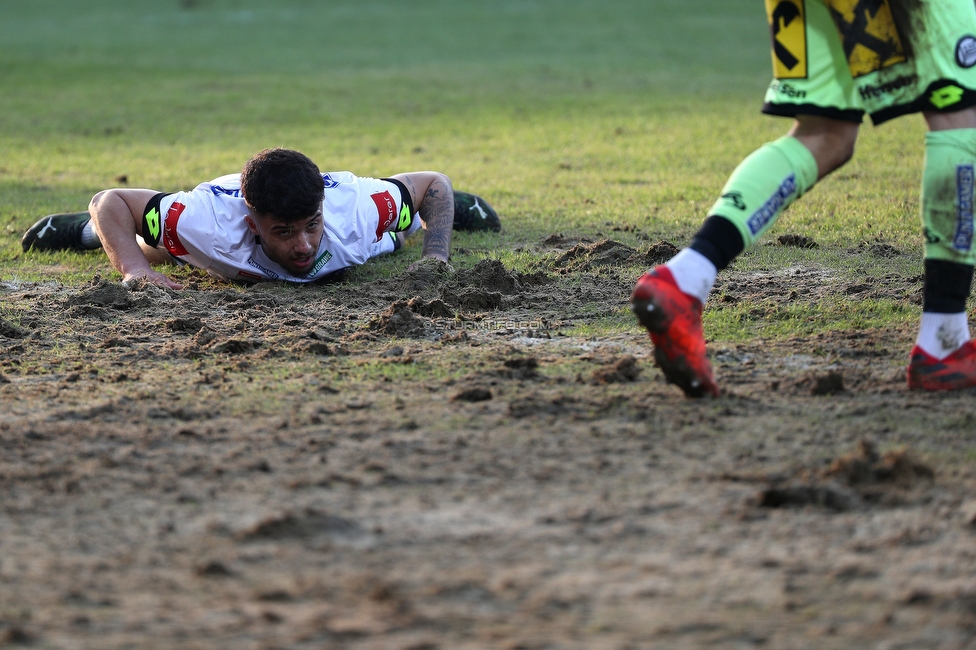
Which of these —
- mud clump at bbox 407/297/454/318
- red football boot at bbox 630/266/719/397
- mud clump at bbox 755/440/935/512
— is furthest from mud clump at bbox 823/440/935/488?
mud clump at bbox 407/297/454/318

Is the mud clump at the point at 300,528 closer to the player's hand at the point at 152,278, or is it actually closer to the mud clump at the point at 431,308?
the mud clump at the point at 431,308

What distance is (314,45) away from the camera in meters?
22.4

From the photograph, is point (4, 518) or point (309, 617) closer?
point (309, 617)

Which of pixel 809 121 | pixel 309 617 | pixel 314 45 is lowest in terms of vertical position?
pixel 309 617

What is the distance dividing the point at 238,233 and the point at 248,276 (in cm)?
21

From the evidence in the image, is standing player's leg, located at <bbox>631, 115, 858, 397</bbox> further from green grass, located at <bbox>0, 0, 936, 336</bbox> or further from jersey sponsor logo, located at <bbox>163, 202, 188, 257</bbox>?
jersey sponsor logo, located at <bbox>163, 202, 188, 257</bbox>

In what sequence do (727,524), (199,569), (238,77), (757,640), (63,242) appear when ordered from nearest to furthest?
(757,640)
(199,569)
(727,524)
(63,242)
(238,77)

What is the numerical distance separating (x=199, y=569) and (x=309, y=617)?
1.04ft

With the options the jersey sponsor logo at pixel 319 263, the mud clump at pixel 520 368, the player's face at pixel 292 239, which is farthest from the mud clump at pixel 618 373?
the jersey sponsor logo at pixel 319 263

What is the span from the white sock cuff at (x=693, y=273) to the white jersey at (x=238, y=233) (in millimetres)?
2402

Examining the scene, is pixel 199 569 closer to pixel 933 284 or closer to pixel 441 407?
pixel 441 407

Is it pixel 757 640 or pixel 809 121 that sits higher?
pixel 809 121

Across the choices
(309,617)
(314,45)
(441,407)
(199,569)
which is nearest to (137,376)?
(441,407)

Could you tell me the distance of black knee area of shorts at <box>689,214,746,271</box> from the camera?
3.34m
